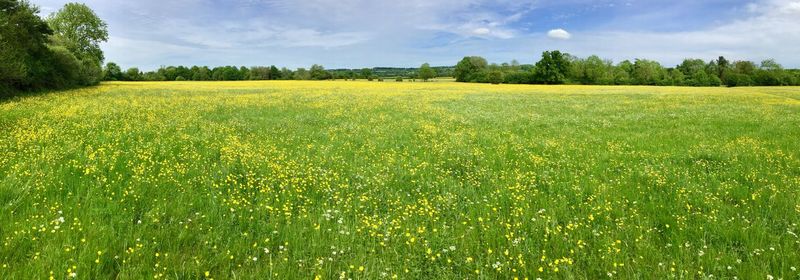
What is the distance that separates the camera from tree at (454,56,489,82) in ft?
341

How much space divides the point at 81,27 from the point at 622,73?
116 m

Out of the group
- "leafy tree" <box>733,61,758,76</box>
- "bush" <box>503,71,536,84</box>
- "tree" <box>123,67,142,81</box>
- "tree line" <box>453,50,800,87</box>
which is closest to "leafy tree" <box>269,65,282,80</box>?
"tree" <box>123,67,142,81</box>

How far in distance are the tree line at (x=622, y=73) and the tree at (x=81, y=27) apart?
7766 centimetres

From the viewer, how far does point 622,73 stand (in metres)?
101

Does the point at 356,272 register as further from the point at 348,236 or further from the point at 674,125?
the point at 674,125

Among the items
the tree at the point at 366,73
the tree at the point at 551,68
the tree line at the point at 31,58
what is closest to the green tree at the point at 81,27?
the tree line at the point at 31,58

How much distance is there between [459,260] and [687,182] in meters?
5.22

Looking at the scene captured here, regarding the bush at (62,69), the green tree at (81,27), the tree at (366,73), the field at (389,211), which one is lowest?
the field at (389,211)

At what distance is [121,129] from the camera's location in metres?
11.7

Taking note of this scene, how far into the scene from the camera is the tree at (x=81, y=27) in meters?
57.8

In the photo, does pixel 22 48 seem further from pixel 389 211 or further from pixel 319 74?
pixel 319 74

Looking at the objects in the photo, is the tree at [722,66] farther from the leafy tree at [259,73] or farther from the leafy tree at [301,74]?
the leafy tree at [259,73]

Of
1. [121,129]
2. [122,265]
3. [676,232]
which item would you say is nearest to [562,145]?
[676,232]

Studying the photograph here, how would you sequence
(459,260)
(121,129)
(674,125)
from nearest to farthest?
(459,260) < (121,129) < (674,125)
